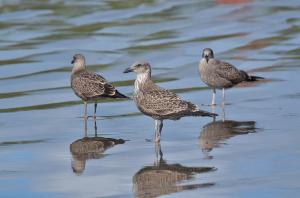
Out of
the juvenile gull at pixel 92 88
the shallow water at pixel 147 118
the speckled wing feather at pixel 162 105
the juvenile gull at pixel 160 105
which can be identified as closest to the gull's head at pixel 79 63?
the juvenile gull at pixel 92 88

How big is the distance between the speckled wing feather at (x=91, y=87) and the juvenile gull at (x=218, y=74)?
7.57 feet

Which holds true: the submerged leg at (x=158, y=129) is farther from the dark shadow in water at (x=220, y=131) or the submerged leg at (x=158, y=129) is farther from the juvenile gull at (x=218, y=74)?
the juvenile gull at (x=218, y=74)

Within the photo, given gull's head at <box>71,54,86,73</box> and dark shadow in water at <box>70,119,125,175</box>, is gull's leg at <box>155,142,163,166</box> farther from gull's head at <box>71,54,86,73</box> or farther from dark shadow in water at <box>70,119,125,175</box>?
gull's head at <box>71,54,86,73</box>

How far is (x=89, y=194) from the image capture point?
11031 mm

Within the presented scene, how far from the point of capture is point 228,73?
18.0m

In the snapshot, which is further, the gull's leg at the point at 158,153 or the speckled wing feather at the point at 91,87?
the speckled wing feather at the point at 91,87

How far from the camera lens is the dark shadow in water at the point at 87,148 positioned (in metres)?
12.7

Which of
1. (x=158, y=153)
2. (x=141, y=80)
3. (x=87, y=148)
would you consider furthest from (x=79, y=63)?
(x=158, y=153)

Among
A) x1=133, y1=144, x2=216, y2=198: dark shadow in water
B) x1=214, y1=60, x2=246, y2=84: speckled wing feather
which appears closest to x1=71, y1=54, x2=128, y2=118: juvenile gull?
x1=214, y1=60, x2=246, y2=84: speckled wing feather

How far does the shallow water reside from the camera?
11.6 metres

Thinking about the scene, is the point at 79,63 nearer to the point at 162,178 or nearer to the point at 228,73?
the point at 228,73

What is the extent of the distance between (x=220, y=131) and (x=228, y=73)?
3414 mm

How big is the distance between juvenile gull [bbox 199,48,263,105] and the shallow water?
0.32 m

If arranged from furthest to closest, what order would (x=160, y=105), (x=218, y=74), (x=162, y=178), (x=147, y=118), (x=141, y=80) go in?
(x=218, y=74) < (x=147, y=118) < (x=141, y=80) < (x=160, y=105) < (x=162, y=178)
